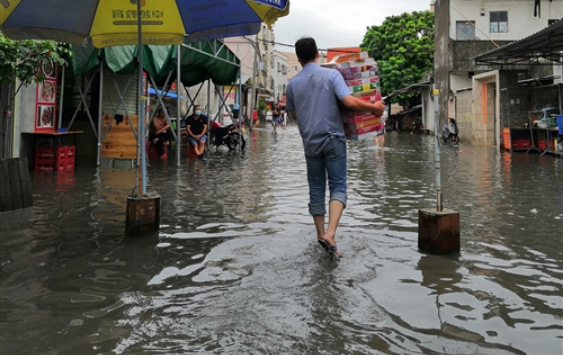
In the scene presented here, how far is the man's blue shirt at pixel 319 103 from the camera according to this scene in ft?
14.3

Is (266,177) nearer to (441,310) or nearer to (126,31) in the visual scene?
(126,31)

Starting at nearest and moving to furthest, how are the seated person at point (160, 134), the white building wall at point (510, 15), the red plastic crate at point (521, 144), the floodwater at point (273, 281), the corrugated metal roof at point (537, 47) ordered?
1. the floodwater at point (273, 281)
2. the corrugated metal roof at point (537, 47)
3. the seated person at point (160, 134)
4. the red plastic crate at point (521, 144)
5. the white building wall at point (510, 15)

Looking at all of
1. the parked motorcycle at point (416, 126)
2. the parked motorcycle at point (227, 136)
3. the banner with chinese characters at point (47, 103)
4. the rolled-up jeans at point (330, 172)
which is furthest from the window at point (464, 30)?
the rolled-up jeans at point (330, 172)

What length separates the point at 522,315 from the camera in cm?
318

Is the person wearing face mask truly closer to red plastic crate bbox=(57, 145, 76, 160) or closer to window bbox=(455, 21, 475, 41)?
red plastic crate bbox=(57, 145, 76, 160)

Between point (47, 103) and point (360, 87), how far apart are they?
8302 mm

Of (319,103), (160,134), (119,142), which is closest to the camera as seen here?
(319,103)

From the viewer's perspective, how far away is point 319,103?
4.38 m

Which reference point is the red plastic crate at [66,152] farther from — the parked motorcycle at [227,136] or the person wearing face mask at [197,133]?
→ the parked motorcycle at [227,136]

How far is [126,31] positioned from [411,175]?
6517 millimetres

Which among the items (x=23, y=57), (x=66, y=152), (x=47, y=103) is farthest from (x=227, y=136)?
(x=23, y=57)

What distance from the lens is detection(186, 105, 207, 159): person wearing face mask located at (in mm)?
14445

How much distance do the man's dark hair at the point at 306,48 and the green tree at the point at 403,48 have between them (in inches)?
1427

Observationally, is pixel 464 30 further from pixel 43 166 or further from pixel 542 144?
pixel 43 166
